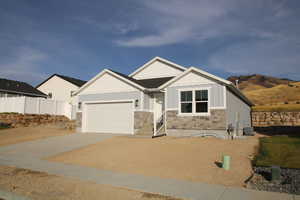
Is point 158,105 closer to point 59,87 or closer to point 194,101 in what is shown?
point 194,101

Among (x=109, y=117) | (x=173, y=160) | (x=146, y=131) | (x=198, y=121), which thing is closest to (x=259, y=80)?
(x=146, y=131)

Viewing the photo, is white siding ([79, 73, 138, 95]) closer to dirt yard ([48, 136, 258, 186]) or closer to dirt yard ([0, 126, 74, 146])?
dirt yard ([0, 126, 74, 146])

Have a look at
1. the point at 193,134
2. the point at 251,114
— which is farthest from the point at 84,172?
the point at 251,114

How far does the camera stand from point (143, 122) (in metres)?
15.7

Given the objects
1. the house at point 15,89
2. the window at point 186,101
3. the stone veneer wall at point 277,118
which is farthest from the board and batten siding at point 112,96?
the stone veneer wall at point 277,118

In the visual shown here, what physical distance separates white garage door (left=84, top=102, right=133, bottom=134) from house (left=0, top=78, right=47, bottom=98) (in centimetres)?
1725

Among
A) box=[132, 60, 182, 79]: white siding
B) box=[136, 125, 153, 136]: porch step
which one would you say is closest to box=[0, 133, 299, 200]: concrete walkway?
box=[136, 125, 153, 136]: porch step

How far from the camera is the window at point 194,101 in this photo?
13523 millimetres

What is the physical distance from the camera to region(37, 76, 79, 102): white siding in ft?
106

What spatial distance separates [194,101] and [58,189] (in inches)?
406

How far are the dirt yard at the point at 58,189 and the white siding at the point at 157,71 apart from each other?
1586cm

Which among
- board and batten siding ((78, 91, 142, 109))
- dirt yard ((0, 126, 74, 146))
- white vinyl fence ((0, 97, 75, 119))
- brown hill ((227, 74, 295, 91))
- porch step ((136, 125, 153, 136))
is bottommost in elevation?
dirt yard ((0, 126, 74, 146))

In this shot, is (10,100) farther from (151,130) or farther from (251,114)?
(251,114)

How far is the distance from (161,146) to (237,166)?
4164 mm
